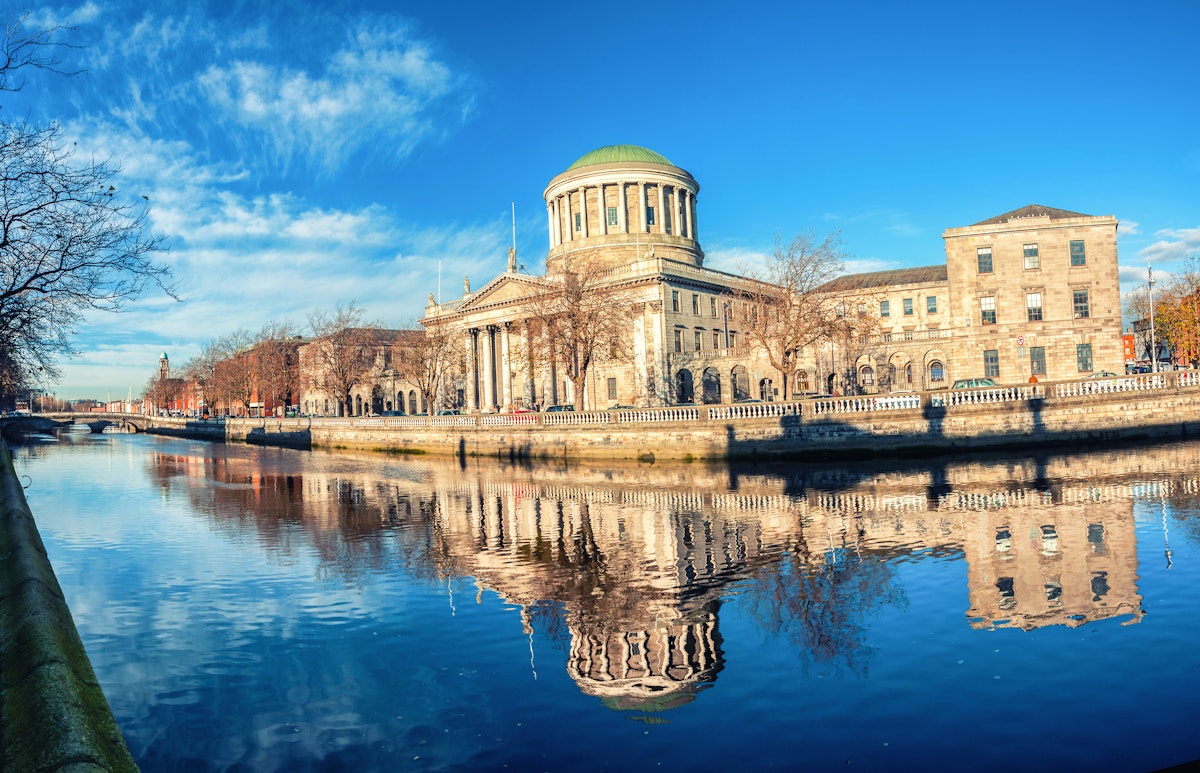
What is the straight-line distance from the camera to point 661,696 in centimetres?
857

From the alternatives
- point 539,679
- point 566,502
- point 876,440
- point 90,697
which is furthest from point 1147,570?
point 876,440

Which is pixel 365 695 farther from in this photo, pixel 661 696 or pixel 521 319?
pixel 521 319

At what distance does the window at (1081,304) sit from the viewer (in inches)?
2093

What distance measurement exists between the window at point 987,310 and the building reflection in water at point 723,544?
25262 mm

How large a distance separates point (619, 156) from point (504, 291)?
2107 cm

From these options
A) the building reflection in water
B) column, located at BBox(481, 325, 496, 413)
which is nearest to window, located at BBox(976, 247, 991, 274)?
the building reflection in water

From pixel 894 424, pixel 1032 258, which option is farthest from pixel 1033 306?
pixel 894 424

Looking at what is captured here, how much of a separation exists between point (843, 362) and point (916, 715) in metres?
61.4

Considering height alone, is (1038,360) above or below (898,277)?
below

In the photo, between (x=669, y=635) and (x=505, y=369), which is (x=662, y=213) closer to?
(x=505, y=369)

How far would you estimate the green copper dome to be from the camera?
286 feet

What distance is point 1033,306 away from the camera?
53.9 metres

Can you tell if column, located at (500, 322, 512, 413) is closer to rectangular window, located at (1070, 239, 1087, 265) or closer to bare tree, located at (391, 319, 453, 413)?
bare tree, located at (391, 319, 453, 413)

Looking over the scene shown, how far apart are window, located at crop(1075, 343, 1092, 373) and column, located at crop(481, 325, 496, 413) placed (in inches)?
2103
